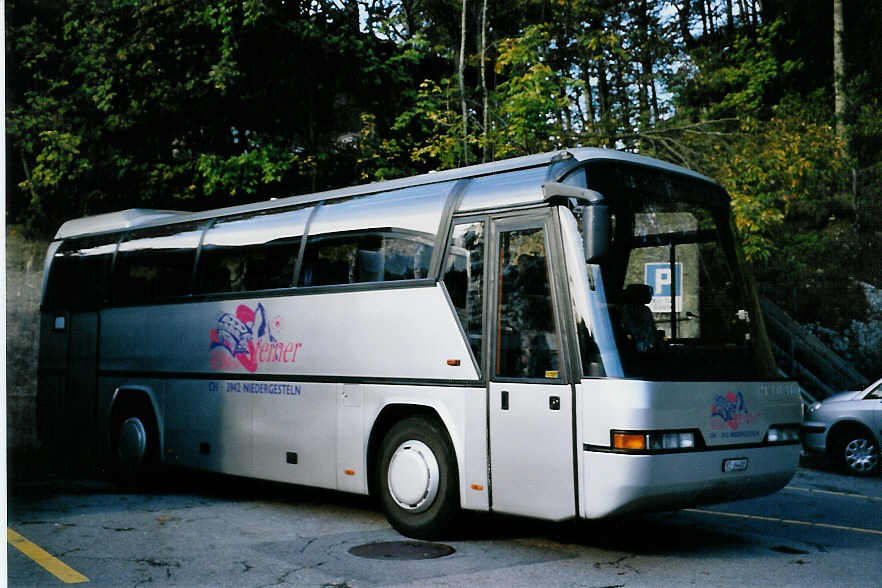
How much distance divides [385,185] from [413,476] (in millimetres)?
2971

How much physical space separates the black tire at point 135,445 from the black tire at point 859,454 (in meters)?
9.54

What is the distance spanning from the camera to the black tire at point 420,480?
8586 millimetres

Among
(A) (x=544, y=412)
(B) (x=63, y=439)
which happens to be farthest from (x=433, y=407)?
(B) (x=63, y=439)

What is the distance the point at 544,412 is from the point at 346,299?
280 centimetres

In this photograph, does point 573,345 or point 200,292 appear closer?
point 573,345

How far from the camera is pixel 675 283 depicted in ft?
26.8

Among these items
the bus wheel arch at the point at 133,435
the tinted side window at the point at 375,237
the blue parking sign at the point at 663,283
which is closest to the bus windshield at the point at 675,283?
the blue parking sign at the point at 663,283

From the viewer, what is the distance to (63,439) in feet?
45.5

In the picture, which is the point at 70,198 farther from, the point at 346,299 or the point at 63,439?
the point at 346,299

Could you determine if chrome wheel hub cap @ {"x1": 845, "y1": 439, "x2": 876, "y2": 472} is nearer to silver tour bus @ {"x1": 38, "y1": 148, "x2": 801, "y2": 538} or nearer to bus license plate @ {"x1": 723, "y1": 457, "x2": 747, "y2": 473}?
silver tour bus @ {"x1": 38, "y1": 148, "x2": 801, "y2": 538}

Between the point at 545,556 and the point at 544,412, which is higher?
the point at 544,412

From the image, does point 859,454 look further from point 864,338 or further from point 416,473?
point 864,338

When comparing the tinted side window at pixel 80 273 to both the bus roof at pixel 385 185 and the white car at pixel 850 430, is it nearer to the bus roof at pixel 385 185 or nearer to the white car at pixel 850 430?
the bus roof at pixel 385 185

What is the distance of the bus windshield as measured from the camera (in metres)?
7.63
